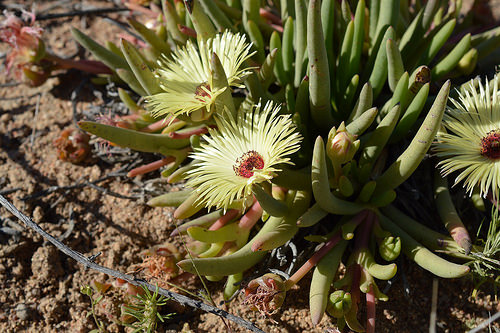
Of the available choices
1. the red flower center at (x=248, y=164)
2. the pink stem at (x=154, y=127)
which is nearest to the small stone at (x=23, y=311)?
the pink stem at (x=154, y=127)

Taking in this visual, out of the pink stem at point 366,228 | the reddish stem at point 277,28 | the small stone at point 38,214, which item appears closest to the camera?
the pink stem at point 366,228

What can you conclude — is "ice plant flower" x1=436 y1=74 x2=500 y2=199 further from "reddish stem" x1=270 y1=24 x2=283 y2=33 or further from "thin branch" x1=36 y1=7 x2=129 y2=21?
"thin branch" x1=36 y1=7 x2=129 y2=21

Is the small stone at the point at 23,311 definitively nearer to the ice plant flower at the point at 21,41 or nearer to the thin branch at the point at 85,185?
the thin branch at the point at 85,185

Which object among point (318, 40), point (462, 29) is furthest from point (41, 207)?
point (462, 29)

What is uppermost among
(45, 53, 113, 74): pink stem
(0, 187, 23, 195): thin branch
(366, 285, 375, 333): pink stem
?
(45, 53, 113, 74): pink stem

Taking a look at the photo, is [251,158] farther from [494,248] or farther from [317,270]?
[494,248]

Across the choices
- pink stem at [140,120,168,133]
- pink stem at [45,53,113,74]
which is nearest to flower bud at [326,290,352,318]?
pink stem at [140,120,168,133]
